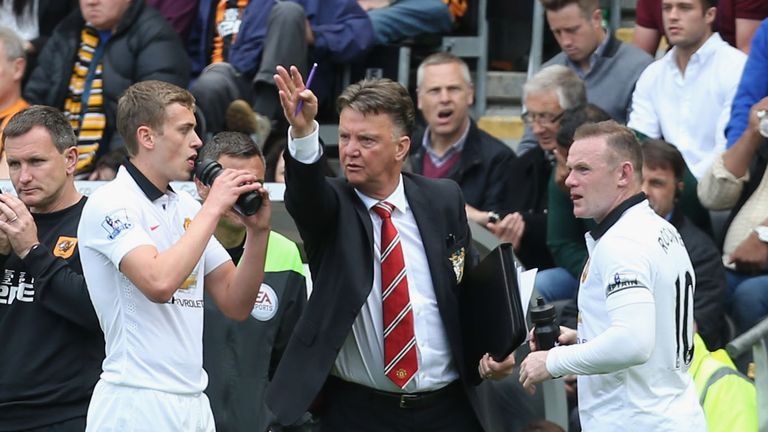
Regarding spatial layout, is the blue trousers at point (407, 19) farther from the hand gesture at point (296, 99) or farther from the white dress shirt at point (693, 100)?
the hand gesture at point (296, 99)

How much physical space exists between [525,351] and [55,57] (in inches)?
172

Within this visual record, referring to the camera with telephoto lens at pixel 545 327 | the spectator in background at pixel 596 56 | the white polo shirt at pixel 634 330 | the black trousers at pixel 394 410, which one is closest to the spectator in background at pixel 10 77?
the spectator in background at pixel 596 56

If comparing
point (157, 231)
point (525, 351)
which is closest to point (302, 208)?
point (157, 231)

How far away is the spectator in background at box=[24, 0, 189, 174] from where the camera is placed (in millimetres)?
9484

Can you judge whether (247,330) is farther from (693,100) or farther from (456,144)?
(693,100)

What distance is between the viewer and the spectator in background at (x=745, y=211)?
25.0 feet

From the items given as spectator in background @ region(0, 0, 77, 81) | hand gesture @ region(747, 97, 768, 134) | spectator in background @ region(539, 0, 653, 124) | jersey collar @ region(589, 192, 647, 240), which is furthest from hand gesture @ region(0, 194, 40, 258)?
spectator in background @ region(0, 0, 77, 81)

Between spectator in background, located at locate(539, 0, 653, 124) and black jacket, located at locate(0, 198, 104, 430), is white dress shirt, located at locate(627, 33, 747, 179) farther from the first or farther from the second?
black jacket, located at locate(0, 198, 104, 430)

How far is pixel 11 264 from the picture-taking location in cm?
575

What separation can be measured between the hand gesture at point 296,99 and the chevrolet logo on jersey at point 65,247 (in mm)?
1100

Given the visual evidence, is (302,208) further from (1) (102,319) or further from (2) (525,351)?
(2) (525,351)

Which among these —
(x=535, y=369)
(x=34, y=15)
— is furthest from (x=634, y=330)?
(x=34, y=15)

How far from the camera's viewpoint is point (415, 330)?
18.2ft

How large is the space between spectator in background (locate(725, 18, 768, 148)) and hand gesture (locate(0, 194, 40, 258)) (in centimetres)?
414
